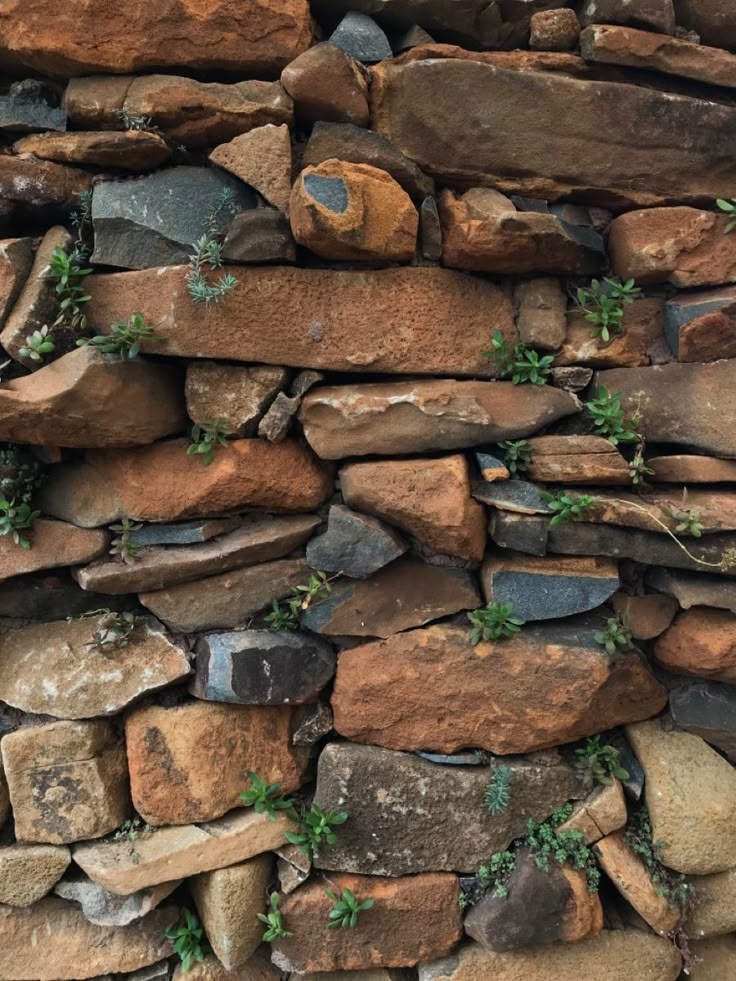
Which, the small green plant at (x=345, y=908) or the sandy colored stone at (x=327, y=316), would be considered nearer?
the sandy colored stone at (x=327, y=316)

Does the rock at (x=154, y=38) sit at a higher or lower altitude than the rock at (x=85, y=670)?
higher

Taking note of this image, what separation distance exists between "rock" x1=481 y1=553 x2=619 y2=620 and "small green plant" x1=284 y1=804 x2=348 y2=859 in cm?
→ 97

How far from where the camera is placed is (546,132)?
7.62 ft

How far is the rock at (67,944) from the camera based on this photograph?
96.6 inches

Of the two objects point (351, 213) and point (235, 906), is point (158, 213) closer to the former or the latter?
point (351, 213)

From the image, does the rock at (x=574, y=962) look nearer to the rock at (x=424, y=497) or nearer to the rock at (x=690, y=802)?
the rock at (x=690, y=802)

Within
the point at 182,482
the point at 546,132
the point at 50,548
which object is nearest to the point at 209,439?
the point at 182,482

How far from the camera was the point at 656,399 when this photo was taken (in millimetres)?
2389

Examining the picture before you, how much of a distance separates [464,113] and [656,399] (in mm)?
1191

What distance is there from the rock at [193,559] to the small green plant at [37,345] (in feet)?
2.43

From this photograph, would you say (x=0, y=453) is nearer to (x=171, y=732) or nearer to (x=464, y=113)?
(x=171, y=732)

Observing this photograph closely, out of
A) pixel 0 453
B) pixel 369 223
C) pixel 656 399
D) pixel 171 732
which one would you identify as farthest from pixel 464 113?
pixel 171 732

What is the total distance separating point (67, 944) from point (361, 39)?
339cm

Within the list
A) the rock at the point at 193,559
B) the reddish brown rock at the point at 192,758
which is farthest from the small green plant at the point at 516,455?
the reddish brown rock at the point at 192,758
